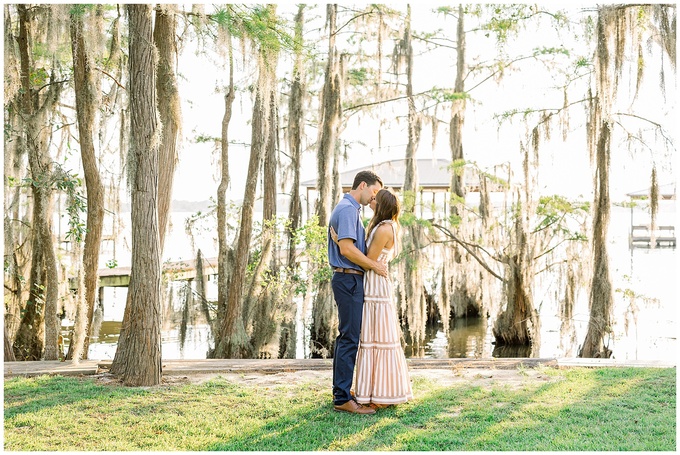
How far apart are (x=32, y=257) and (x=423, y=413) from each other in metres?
6.54

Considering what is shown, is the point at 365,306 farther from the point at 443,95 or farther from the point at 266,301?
the point at 443,95

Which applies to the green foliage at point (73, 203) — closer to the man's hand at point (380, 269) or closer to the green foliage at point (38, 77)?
the green foliage at point (38, 77)

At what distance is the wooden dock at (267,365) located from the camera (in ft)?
19.8

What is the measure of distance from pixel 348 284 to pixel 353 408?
0.83 m

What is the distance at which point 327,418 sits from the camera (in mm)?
4508

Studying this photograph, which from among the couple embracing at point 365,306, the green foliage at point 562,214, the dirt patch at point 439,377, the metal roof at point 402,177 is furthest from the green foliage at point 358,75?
the couple embracing at point 365,306

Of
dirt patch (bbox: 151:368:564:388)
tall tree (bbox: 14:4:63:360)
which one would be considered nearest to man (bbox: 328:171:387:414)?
dirt patch (bbox: 151:368:564:388)

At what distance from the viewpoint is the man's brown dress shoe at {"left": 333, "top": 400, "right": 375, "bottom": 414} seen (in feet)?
15.1

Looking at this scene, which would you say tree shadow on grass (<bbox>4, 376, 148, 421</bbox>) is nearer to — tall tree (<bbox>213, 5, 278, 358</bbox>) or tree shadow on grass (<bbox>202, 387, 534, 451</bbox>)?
tree shadow on grass (<bbox>202, 387, 534, 451</bbox>)

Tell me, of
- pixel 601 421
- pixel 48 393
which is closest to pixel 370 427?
pixel 601 421

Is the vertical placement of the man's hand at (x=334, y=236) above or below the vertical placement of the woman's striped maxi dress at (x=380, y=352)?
above

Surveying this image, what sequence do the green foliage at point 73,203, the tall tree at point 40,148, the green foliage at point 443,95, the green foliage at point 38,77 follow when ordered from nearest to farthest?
the green foliage at point 73,203 → the tall tree at point 40,148 → the green foliage at point 38,77 → the green foliage at point 443,95

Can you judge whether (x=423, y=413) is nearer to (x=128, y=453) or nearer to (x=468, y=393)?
(x=468, y=393)

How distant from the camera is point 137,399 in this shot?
16.6ft
